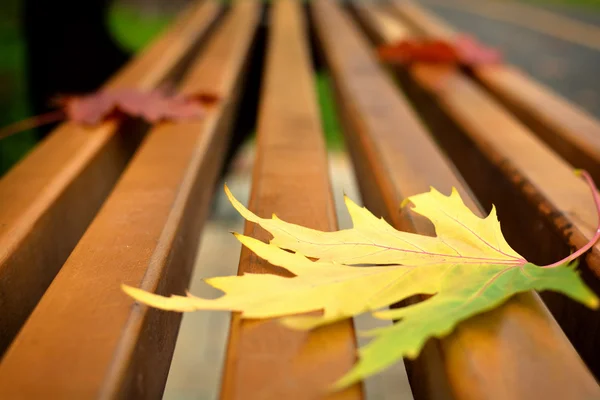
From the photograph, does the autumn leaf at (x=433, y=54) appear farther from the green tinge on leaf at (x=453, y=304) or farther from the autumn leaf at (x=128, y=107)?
the green tinge on leaf at (x=453, y=304)

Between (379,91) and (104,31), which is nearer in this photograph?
(379,91)

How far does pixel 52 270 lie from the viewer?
71cm

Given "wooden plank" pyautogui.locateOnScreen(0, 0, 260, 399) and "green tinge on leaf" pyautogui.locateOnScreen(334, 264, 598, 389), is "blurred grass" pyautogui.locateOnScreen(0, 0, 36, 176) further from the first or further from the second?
"green tinge on leaf" pyautogui.locateOnScreen(334, 264, 598, 389)

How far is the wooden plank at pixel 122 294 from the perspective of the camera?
0.42 meters

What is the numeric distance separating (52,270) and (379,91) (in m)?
0.83

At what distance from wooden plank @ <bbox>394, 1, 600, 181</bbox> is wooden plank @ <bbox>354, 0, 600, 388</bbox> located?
57 mm

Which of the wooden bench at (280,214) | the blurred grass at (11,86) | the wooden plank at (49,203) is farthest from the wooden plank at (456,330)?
the blurred grass at (11,86)

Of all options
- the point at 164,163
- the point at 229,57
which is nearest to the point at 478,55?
the point at 229,57

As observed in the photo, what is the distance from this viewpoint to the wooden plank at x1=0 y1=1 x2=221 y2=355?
608mm

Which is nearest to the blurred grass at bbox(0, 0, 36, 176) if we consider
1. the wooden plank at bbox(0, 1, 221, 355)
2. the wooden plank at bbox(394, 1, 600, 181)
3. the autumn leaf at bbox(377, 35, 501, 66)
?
the wooden plank at bbox(0, 1, 221, 355)

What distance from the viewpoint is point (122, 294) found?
51cm

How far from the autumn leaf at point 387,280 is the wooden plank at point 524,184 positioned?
141mm

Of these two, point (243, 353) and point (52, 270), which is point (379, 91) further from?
point (243, 353)

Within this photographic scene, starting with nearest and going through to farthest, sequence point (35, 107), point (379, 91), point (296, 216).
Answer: point (296, 216) < point (379, 91) < point (35, 107)
